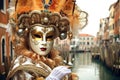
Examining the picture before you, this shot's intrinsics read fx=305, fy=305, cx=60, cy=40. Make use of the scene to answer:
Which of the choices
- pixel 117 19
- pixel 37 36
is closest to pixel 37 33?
pixel 37 36

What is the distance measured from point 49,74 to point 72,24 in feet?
Result: 0.98

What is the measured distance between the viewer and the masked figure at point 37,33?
1.34 meters

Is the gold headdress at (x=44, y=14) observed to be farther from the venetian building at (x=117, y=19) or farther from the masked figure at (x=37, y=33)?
the venetian building at (x=117, y=19)

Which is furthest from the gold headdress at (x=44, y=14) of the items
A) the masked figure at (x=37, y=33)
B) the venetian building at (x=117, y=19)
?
the venetian building at (x=117, y=19)

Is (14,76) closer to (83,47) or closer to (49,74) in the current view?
(49,74)

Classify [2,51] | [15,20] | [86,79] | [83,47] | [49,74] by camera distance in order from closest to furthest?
[49,74], [15,20], [2,51], [86,79], [83,47]

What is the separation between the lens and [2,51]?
6324 mm

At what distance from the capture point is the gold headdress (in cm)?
136

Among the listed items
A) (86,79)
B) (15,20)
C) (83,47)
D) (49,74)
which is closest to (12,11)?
(15,20)

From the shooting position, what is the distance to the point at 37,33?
54.4 inches

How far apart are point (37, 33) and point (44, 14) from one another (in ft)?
0.30

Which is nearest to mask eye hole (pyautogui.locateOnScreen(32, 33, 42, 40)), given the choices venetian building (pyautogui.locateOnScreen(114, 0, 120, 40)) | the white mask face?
the white mask face

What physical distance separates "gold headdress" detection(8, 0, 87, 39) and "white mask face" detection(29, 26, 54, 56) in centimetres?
2

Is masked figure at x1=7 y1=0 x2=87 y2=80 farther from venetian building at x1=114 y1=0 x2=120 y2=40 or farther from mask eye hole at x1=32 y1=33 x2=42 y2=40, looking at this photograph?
venetian building at x1=114 y1=0 x2=120 y2=40
